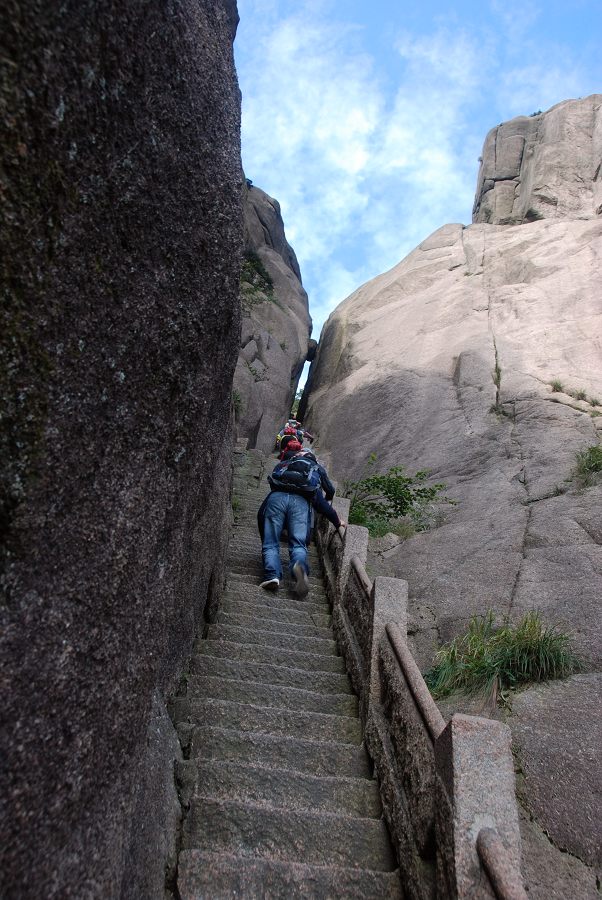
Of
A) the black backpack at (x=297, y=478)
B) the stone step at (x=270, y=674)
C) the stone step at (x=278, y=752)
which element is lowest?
the stone step at (x=278, y=752)

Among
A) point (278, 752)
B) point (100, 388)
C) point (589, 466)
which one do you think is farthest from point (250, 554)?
point (100, 388)

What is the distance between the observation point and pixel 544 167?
1884 cm

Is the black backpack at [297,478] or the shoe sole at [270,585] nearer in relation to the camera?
the shoe sole at [270,585]

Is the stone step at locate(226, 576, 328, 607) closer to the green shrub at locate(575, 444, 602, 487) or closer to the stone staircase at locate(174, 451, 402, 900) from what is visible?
the stone staircase at locate(174, 451, 402, 900)

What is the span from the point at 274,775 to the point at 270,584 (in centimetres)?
257

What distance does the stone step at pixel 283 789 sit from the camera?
3.32 metres

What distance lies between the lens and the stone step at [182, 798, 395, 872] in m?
3.02

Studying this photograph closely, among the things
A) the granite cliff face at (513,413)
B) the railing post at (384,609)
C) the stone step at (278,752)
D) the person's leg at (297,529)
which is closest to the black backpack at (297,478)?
the person's leg at (297,529)

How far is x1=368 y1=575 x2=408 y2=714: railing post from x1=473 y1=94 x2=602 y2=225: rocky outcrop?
17.1 meters

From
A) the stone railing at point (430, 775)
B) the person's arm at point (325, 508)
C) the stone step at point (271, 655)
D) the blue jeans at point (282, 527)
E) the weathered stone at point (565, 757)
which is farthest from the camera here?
→ the person's arm at point (325, 508)

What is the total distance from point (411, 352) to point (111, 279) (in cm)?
1343

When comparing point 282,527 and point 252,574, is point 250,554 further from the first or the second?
point 282,527

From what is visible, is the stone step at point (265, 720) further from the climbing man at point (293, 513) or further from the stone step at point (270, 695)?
the climbing man at point (293, 513)

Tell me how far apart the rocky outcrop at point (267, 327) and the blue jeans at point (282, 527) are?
322 inches
